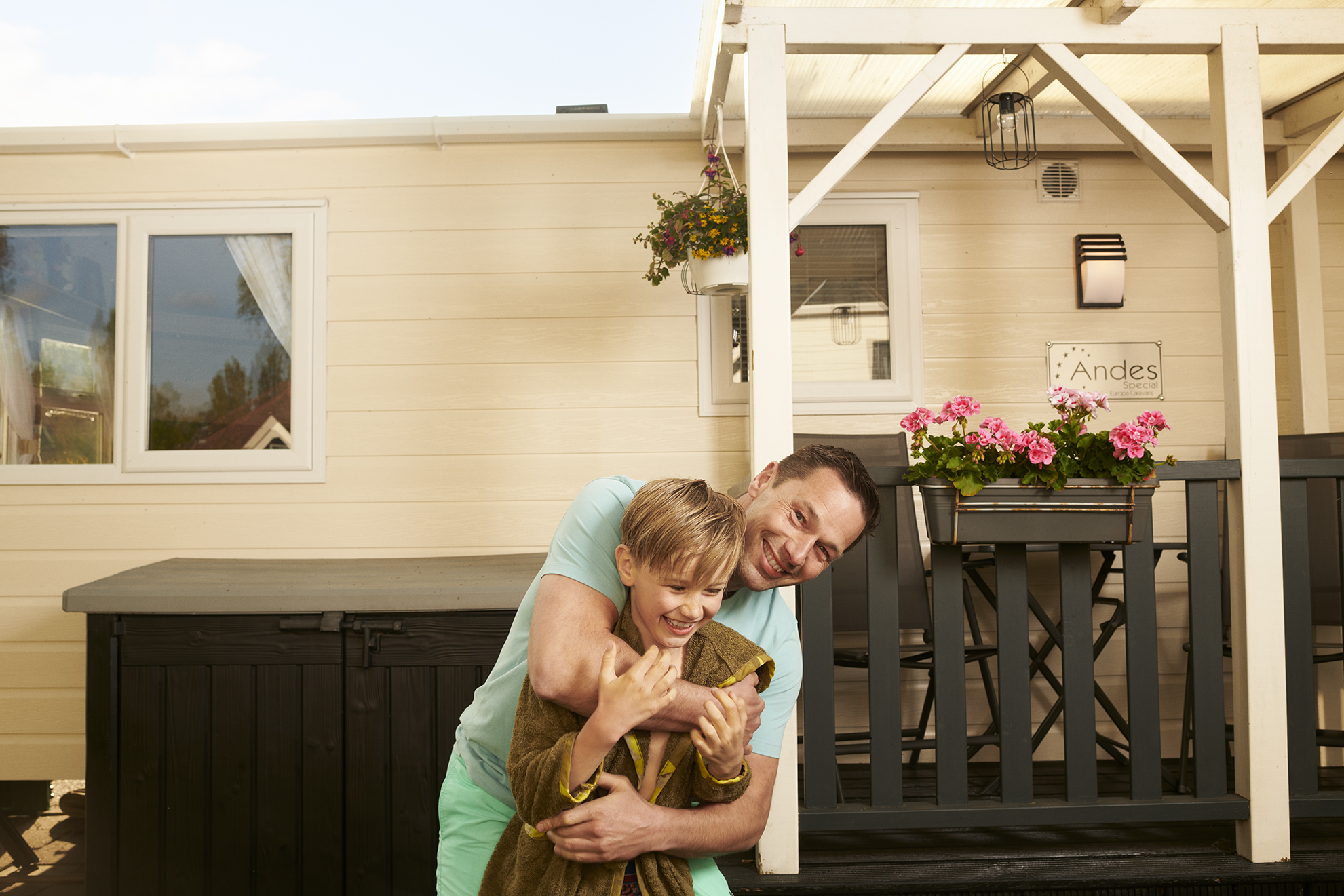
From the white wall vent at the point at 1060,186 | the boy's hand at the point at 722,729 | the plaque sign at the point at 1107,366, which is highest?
the white wall vent at the point at 1060,186

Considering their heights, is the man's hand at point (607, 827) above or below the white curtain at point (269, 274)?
below

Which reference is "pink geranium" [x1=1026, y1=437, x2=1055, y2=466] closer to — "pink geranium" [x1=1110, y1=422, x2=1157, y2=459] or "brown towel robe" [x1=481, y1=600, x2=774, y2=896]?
"pink geranium" [x1=1110, y1=422, x2=1157, y2=459]

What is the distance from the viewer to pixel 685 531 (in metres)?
1.11

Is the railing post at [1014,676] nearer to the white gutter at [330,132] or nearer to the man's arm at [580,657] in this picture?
the man's arm at [580,657]

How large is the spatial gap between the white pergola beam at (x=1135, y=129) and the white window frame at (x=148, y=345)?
270cm

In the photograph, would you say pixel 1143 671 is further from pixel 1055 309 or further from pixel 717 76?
pixel 717 76

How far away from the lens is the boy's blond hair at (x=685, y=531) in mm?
1112

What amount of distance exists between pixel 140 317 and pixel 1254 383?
3.89 meters

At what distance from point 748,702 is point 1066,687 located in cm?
152

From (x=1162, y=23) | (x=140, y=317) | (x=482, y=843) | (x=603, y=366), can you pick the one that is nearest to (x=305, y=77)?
(x=140, y=317)

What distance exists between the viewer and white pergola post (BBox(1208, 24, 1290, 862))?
2.26 m

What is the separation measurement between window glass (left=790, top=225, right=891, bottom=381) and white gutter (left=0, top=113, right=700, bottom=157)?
0.70 m

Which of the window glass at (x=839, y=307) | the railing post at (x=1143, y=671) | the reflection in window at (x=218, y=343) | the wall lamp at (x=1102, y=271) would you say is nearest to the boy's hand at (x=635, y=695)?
the railing post at (x=1143, y=671)

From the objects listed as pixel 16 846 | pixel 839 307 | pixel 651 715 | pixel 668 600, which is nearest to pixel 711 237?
pixel 839 307
